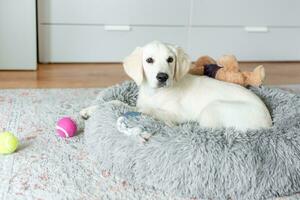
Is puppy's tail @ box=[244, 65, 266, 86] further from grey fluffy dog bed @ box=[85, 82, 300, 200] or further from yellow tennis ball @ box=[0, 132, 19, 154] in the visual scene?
yellow tennis ball @ box=[0, 132, 19, 154]

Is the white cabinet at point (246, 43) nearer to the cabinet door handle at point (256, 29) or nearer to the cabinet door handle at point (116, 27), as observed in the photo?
the cabinet door handle at point (256, 29)

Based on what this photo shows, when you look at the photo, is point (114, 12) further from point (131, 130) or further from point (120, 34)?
point (131, 130)

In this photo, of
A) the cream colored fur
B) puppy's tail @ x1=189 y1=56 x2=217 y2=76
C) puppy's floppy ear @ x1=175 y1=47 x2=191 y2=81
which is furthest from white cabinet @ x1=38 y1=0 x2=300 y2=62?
puppy's floppy ear @ x1=175 y1=47 x2=191 y2=81

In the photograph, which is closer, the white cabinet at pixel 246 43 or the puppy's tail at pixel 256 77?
the puppy's tail at pixel 256 77

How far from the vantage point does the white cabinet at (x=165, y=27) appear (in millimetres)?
3330

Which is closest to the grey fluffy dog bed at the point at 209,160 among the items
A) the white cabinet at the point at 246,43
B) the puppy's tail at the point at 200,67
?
the puppy's tail at the point at 200,67

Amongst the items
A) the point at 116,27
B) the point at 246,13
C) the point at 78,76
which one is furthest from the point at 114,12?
the point at 246,13

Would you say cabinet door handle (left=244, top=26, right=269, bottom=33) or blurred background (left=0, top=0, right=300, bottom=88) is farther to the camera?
cabinet door handle (left=244, top=26, right=269, bottom=33)

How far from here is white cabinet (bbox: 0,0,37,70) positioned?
3.05 meters

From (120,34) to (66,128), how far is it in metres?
1.47

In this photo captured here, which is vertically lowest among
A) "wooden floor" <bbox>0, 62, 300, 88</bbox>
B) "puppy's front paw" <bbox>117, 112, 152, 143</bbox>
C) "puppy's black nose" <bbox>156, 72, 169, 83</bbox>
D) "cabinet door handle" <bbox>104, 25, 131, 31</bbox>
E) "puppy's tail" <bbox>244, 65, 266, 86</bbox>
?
"wooden floor" <bbox>0, 62, 300, 88</bbox>

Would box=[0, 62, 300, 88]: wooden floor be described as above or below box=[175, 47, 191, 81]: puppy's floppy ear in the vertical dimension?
below

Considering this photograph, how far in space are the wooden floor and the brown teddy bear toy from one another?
0.78m

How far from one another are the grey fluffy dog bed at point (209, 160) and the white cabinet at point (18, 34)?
1.49m
